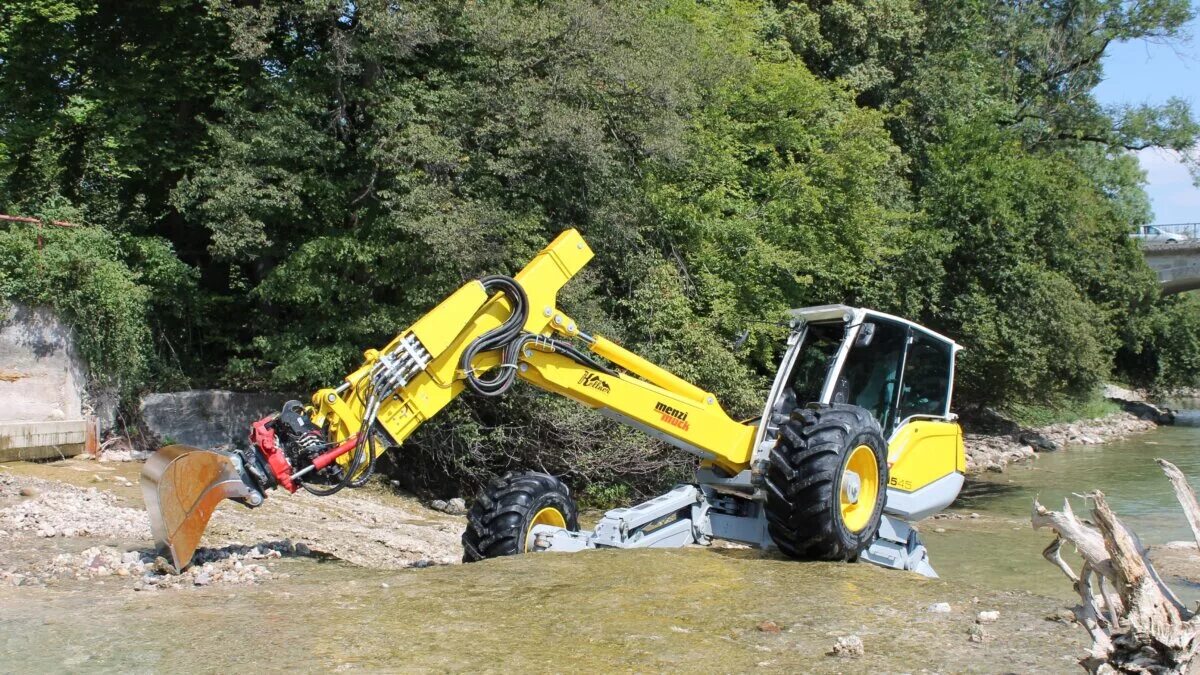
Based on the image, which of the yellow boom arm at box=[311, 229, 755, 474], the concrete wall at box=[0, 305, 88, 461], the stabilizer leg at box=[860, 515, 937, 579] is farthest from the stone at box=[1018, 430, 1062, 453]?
the concrete wall at box=[0, 305, 88, 461]

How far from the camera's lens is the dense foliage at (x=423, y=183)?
1530cm

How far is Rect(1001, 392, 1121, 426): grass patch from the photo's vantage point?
29686 mm

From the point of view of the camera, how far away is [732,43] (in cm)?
2180

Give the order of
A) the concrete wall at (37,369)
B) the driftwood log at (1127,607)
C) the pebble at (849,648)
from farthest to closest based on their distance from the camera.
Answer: the concrete wall at (37,369)
the pebble at (849,648)
the driftwood log at (1127,607)

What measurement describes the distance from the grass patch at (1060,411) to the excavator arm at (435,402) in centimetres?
2226

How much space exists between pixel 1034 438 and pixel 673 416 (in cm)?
2458

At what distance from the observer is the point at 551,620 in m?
6.24

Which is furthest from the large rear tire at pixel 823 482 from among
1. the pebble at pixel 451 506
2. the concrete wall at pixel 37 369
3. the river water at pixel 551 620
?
the concrete wall at pixel 37 369

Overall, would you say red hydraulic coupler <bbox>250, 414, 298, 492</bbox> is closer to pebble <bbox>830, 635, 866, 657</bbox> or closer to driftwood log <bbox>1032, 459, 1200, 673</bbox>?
pebble <bbox>830, 635, 866, 657</bbox>

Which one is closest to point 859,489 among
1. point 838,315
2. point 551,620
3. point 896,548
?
point 896,548

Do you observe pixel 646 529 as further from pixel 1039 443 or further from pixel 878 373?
pixel 1039 443

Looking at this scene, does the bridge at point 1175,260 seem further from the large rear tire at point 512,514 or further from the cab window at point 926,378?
the large rear tire at point 512,514

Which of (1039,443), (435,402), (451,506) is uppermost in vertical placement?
(435,402)

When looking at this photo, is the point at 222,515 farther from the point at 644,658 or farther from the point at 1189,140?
the point at 1189,140
